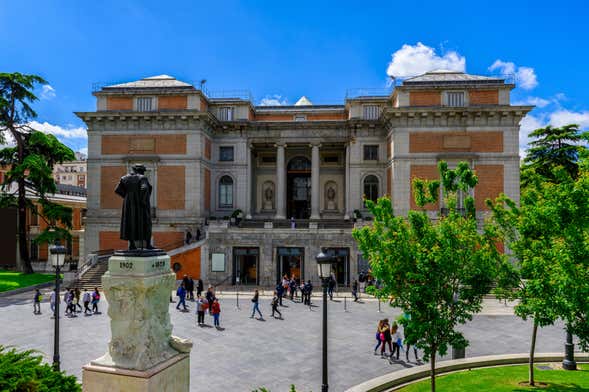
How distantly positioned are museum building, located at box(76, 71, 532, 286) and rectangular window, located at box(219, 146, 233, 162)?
0.10 m

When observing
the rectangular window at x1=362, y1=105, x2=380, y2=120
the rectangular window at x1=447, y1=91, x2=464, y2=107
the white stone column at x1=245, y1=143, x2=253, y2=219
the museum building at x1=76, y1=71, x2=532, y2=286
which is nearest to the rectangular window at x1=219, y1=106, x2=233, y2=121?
the museum building at x1=76, y1=71, x2=532, y2=286

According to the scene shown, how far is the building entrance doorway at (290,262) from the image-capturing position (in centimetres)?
3231

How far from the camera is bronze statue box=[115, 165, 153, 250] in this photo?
7.98 metres

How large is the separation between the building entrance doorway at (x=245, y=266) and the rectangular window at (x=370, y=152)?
13882mm

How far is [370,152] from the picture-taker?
38781 mm

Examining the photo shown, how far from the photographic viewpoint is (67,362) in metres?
14.4

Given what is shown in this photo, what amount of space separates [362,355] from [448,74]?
28.7 m

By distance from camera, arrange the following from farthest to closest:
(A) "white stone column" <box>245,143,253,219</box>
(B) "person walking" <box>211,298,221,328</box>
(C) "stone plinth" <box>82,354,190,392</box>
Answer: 1. (A) "white stone column" <box>245,143,253,219</box>
2. (B) "person walking" <box>211,298,221,328</box>
3. (C) "stone plinth" <box>82,354,190,392</box>

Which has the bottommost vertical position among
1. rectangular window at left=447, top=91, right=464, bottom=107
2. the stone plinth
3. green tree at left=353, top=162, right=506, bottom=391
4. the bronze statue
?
the stone plinth

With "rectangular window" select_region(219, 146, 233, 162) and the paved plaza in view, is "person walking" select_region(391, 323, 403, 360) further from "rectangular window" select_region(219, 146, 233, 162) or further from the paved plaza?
"rectangular window" select_region(219, 146, 233, 162)

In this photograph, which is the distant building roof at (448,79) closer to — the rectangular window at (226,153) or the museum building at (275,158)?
the museum building at (275,158)

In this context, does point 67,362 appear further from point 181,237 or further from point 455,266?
point 181,237

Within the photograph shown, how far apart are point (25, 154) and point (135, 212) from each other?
34133 mm

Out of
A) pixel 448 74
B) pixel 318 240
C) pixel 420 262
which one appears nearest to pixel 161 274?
pixel 420 262
